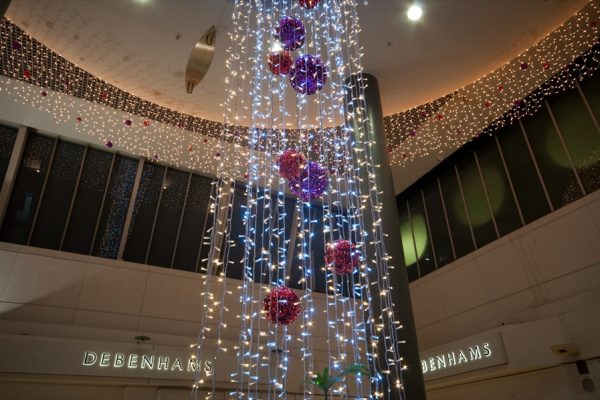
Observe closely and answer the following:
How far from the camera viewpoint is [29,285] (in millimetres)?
5934

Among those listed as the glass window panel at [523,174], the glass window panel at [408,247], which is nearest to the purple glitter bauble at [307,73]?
the glass window panel at [523,174]

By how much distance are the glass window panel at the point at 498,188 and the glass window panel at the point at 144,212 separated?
17.6 ft

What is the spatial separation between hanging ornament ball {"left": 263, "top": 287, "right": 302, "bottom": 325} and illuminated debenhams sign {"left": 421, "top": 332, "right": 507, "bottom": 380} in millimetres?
3179

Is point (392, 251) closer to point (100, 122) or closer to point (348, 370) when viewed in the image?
point (348, 370)

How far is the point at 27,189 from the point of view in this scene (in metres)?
6.70

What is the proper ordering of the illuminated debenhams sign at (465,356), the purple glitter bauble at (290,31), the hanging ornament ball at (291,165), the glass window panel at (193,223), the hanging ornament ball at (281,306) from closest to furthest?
1. the hanging ornament ball at (281,306)
2. the hanging ornament ball at (291,165)
3. the purple glitter bauble at (290,31)
4. the illuminated debenhams sign at (465,356)
5. the glass window panel at (193,223)

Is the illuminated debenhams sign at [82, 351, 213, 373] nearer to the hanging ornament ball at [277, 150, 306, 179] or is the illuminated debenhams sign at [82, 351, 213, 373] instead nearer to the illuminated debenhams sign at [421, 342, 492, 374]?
the hanging ornament ball at [277, 150, 306, 179]

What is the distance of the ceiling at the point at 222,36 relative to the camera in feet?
16.7

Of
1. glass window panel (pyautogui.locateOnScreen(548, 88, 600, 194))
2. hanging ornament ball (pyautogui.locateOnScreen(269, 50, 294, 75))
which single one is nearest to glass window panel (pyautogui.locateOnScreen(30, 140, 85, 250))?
hanging ornament ball (pyautogui.locateOnScreen(269, 50, 294, 75))

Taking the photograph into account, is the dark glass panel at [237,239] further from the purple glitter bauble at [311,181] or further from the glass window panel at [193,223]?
the purple glitter bauble at [311,181]

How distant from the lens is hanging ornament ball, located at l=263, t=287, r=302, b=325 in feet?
13.1

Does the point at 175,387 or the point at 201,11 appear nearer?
the point at 201,11

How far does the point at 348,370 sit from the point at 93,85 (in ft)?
16.4

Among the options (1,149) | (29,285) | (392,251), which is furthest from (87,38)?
(392,251)
